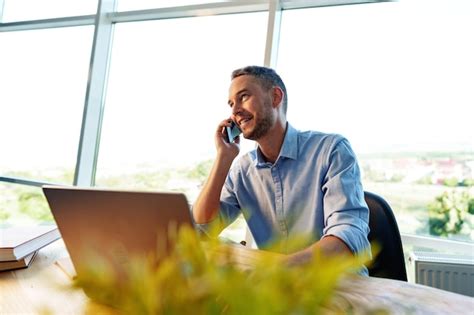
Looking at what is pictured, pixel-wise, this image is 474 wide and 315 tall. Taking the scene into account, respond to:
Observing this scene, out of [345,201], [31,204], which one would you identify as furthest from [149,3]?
[345,201]

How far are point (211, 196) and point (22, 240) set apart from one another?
28.9 inches

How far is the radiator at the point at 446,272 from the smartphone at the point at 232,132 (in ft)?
3.81

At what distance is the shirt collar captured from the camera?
1485 millimetres

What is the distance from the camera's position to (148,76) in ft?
9.59

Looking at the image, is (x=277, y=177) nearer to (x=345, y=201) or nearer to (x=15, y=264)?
(x=345, y=201)

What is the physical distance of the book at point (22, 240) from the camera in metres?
0.86

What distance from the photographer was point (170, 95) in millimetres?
2793

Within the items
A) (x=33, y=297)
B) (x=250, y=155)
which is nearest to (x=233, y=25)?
(x=250, y=155)

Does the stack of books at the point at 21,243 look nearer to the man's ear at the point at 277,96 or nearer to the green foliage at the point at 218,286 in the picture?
the green foliage at the point at 218,286

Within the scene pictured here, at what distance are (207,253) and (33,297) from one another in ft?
2.05

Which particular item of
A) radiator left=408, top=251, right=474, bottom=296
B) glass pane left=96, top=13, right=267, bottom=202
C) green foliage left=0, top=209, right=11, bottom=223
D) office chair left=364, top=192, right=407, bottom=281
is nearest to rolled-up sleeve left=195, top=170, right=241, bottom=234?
office chair left=364, top=192, right=407, bottom=281

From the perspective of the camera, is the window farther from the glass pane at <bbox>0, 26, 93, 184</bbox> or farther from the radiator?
the radiator

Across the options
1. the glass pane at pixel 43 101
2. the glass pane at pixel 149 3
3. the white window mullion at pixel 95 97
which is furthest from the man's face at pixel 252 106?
the glass pane at pixel 43 101

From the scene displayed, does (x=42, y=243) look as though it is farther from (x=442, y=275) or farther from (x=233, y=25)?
(x=233, y=25)
